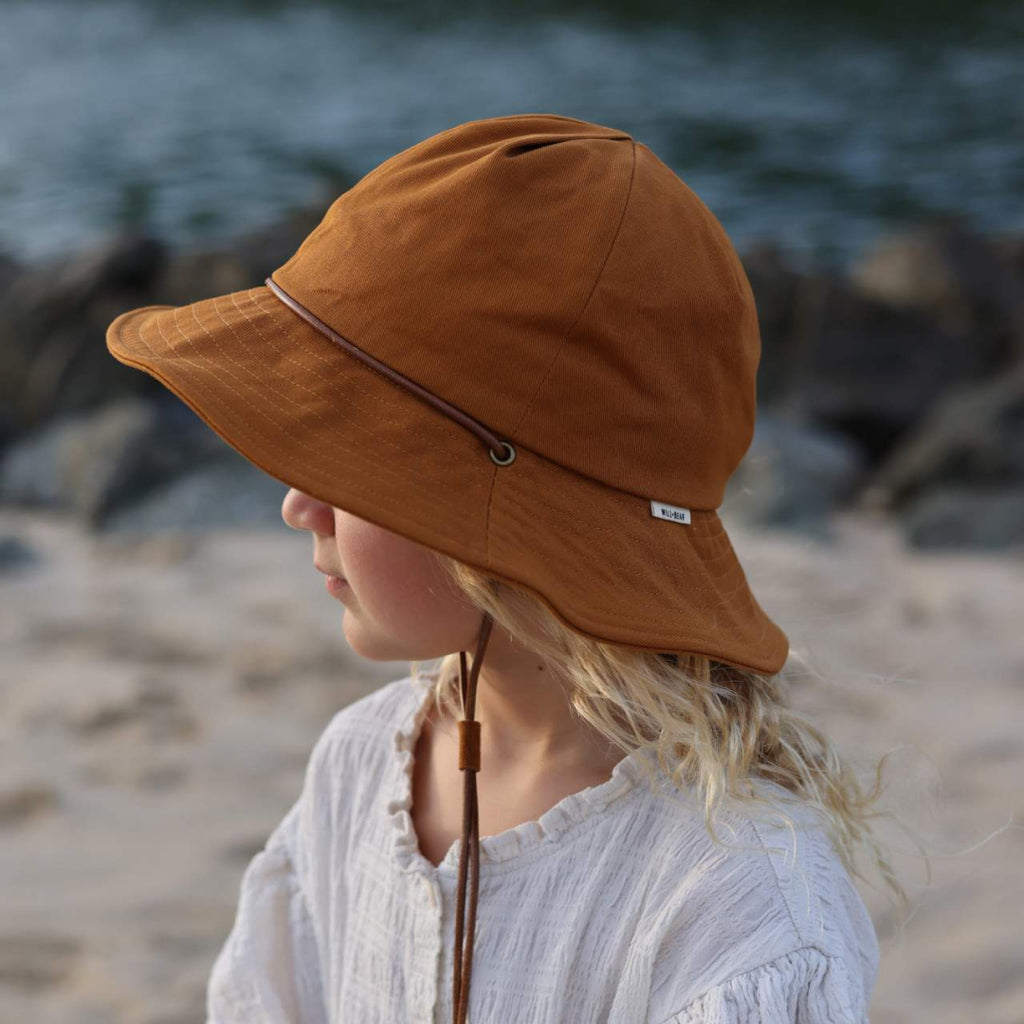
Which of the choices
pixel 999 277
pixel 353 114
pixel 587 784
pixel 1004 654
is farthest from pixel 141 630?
pixel 353 114

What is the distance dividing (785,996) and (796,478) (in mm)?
3700

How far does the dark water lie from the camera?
8859 millimetres

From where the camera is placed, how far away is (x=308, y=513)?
111cm

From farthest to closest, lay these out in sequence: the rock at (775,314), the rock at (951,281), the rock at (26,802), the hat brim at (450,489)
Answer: the rock at (951,281) < the rock at (775,314) < the rock at (26,802) < the hat brim at (450,489)

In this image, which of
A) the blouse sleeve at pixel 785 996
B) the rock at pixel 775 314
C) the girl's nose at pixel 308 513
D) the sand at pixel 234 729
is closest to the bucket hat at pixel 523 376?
the girl's nose at pixel 308 513

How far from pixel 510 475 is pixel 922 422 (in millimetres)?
4805

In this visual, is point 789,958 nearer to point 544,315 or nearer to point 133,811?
point 544,315

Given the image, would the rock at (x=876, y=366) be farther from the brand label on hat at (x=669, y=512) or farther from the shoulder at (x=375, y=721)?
the brand label on hat at (x=669, y=512)

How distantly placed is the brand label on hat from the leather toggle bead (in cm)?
25

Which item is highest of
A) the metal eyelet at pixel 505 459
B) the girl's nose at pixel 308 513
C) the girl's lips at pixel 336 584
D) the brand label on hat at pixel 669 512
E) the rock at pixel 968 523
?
the metal eyelet at pixel 505 459

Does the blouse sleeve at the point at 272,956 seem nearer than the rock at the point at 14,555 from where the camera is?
Yes

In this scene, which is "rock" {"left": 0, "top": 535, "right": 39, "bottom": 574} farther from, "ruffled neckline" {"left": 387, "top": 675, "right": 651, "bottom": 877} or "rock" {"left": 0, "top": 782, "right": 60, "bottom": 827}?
"ruffled neckline" {"left": 387, "top": 675, "right": 651, "bottom": 877}

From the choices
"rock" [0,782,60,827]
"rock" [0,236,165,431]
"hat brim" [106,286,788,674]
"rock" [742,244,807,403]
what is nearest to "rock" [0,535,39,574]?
"rock" [0,782,60,827]

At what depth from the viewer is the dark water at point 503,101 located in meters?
8.86
